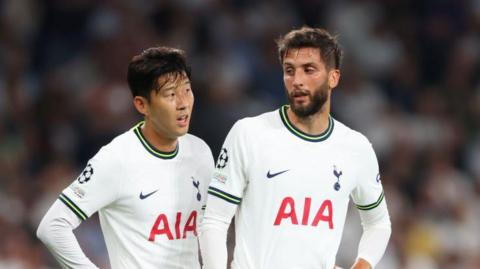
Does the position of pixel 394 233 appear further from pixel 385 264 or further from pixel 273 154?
pixel 273 154

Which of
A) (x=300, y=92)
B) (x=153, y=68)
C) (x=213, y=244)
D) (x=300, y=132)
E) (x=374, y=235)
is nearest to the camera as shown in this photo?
(x=213, y=244)

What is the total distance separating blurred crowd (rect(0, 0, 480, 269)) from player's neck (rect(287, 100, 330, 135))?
412 centimetres

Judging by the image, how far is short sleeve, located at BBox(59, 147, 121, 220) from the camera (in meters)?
5.39

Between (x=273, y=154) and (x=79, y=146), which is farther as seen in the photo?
(x=79, y=146)

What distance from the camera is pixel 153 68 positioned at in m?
5.54

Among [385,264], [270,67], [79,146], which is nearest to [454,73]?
[270,67]

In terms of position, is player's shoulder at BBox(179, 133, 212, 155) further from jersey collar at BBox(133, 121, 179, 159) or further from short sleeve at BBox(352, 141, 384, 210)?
short sleeve at BBox(352, 141, 384, 210)

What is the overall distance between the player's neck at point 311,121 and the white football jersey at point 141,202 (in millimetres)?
614

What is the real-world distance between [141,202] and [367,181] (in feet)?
3.68

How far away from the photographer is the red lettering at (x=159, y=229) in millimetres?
5492

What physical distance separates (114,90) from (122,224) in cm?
541

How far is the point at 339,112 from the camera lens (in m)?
11.1

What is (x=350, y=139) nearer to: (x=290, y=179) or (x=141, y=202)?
(x=290, y=179)

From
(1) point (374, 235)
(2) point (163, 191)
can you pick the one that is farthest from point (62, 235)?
(1) point (374, 235)
